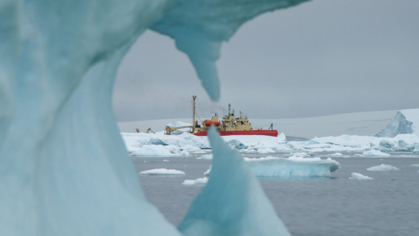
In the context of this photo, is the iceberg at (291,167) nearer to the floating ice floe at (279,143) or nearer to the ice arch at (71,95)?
the ice arch at (71,95)

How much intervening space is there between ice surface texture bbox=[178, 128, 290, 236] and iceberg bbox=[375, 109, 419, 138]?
36456mm

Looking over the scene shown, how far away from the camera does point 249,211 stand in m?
2.78

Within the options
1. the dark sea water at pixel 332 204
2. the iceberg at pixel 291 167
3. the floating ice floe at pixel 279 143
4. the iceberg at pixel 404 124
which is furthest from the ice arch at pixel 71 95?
the iceberg at pixel 404 124

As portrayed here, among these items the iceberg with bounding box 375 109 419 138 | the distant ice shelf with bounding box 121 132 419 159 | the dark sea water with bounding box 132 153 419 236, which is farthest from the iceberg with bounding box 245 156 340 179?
the iceberg with bounding box 375 109 419 138

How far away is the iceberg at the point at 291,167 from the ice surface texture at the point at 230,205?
859 cm

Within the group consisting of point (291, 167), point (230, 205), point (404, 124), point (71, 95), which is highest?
point (71, 95)

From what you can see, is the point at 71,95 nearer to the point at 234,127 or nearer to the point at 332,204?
the point at 332,204

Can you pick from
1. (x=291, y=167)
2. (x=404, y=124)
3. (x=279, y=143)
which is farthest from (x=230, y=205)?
(x=404, y=124)

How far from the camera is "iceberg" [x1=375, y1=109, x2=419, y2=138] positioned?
→ 35.4m

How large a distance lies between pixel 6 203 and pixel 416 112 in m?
42.5

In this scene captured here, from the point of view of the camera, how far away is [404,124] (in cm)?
3638

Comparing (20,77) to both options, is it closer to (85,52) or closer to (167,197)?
(85,52)

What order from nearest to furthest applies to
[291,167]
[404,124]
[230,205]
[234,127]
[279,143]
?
[230,205] → [291,167] → [404,124] → [279,143] → [234,127]

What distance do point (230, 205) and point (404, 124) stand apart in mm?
37780
